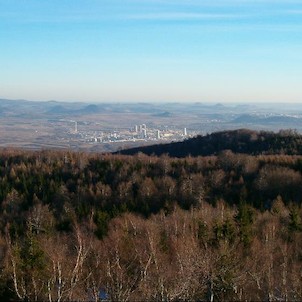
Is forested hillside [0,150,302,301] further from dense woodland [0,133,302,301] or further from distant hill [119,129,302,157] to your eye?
distant hill [119,129,302,157]

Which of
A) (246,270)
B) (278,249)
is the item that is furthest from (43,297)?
(278,249)

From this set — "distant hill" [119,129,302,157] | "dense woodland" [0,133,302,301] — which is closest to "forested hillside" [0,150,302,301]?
"dense woodland" [0,133,302,301]

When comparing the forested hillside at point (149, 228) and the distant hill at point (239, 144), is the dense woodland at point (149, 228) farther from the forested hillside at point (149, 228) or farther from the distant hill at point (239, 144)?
the distant hill at point (239, 144)

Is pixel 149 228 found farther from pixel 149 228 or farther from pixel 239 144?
pixel 239 144

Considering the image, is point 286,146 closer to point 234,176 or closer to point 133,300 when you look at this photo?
point 234,176

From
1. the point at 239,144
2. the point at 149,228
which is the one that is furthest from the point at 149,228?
the point at 239,144

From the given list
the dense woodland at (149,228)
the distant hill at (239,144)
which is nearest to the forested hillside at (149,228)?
the dense woodland at (149,228)
